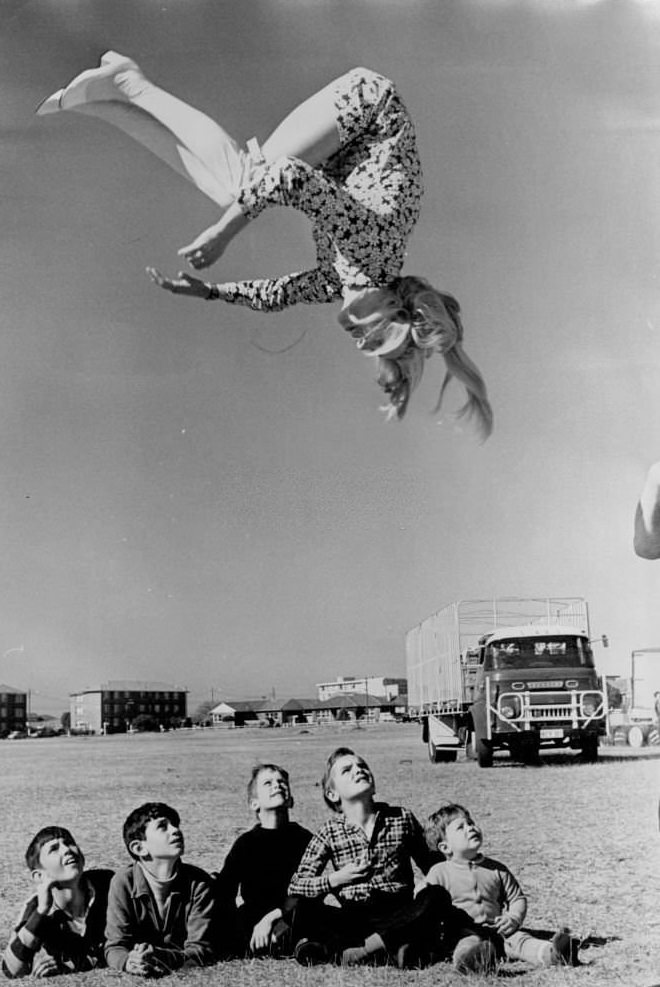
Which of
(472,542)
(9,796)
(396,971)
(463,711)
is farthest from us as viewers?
(463,711)

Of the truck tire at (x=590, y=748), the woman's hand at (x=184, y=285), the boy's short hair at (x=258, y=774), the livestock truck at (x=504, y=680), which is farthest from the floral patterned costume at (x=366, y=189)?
the truck tire at (x=590, y=748)

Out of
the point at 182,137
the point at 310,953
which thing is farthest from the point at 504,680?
the point at 182,137

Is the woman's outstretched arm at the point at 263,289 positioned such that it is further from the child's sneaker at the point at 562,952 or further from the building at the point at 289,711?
the child's sneaker at the point at 562,952

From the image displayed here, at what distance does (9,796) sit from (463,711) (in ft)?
4.19

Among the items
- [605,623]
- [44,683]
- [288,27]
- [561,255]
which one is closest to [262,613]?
[44,683]

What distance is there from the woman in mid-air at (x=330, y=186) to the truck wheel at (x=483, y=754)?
1.14 m

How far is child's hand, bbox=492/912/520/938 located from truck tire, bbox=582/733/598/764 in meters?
0.63

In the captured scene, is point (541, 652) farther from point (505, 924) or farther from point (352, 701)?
point (505, 924)

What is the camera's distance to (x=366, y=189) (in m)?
2.52

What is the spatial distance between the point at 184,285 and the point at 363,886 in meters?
1.50

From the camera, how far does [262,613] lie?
2.71m

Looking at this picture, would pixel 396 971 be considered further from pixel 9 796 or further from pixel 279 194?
pixel 279 194

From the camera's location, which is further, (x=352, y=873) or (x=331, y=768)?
(x=331, y=768)

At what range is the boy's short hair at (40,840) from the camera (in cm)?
239
